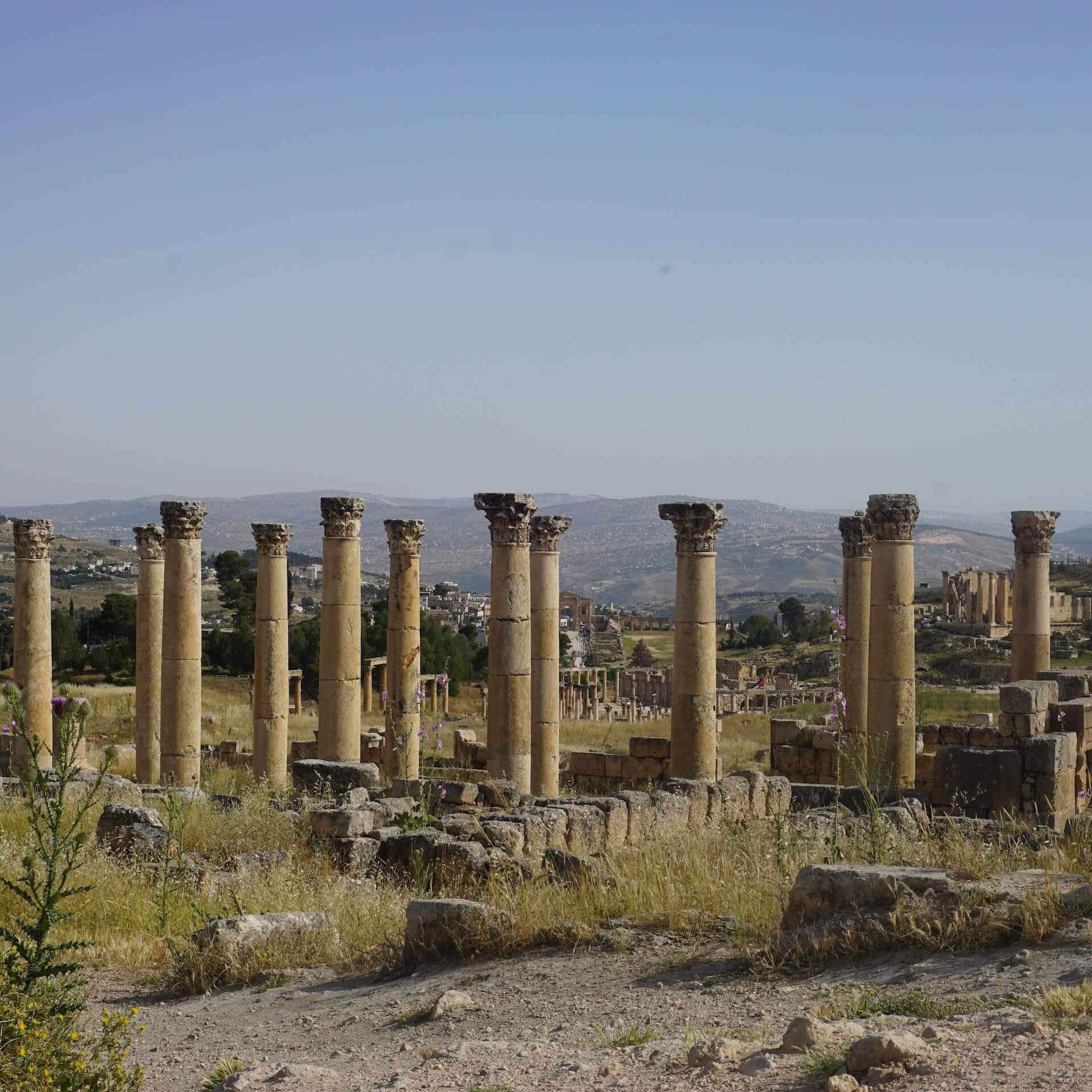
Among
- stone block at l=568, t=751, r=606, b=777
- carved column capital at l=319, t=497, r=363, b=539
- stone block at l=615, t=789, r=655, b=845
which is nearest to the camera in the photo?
stone block at l=615, t=789, r=655, b=845

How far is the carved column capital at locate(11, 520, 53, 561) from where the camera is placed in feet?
81.1

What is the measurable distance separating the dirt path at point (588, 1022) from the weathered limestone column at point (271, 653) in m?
14.4

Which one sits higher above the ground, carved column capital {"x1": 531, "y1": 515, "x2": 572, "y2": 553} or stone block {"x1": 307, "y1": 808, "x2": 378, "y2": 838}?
carved column capital {"x1": 531, "y1": 515, "x2": 572, "y2": 553}

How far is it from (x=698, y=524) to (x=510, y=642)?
3515 millimetres

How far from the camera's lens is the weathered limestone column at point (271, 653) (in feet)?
78.9

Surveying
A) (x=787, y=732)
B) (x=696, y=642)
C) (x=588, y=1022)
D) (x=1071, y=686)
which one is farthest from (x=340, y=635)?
(x=588, y=1022)

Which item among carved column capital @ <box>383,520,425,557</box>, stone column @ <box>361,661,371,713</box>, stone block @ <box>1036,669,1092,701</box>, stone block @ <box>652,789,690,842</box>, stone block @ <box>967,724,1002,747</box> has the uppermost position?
carved column capital @ <box>383,520,425,557</box>

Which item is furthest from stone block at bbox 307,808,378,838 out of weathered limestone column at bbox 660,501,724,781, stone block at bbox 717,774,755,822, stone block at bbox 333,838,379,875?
weathered limestone column at bbox 660,501,724,781

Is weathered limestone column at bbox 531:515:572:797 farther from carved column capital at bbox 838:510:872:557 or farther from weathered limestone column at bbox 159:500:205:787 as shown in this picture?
weathered limestone column at bbox 159:500:205:787

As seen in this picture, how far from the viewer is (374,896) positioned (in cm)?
1191

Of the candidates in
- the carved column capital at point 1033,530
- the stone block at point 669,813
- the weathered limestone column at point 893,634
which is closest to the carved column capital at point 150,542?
the stone block at point 669,813

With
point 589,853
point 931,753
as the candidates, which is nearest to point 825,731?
point 931,753

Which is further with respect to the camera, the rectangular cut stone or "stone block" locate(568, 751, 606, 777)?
"stone block" locate(568, 751, 606, 777)

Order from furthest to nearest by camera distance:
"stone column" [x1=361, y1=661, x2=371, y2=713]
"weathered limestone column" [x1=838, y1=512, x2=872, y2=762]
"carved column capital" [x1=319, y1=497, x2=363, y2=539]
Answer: "stone column" [x1=361, y1=661, x2=371, y2=713] < "weathered limestone column" [x1=838, y1=512, x2=872, y2=762] < "carved column capital" [x1=319, y1=497, x2=363, y2=539]
